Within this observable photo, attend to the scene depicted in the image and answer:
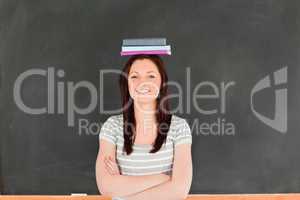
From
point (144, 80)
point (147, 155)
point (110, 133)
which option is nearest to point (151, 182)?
point (147, 155)

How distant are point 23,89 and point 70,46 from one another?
0.84 feet

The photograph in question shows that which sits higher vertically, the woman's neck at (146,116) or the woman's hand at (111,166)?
the woman's neck at (146,116)

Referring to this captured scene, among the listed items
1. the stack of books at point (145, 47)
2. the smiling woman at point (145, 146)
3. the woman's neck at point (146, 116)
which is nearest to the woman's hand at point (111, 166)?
the smiling woman at point (145, 146)

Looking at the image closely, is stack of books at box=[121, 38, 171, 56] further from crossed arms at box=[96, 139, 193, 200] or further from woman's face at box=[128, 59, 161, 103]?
crossed arms at box=[96, 139, 193, 200]

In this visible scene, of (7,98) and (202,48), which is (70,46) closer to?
(7,98)

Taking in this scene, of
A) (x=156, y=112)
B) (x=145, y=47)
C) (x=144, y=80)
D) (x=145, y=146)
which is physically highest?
(x=145, y=47)

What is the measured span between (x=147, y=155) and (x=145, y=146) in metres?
0.03

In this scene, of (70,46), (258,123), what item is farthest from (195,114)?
(70,46)

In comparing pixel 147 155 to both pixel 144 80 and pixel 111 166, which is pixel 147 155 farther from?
pixel 144 80

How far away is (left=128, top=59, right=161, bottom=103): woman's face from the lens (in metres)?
1.24

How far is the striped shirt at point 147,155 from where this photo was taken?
1.26 metres

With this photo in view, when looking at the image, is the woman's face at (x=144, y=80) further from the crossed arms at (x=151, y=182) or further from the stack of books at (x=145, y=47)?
the crossed arms at (x=151, y=182)

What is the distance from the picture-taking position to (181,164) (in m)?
1.25

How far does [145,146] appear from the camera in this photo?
4.16 ft
